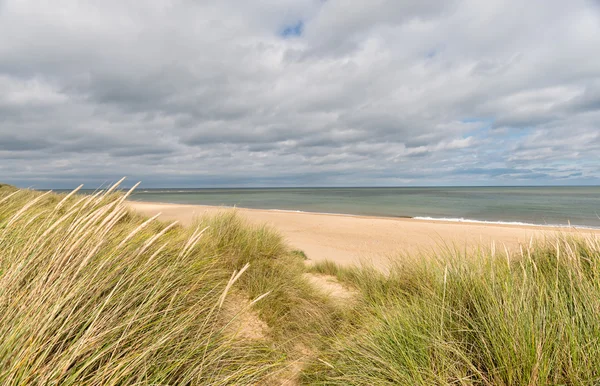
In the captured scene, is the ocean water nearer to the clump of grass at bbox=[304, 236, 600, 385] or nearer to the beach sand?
the clump of grass at bbox=[304, 236, 600, 385]

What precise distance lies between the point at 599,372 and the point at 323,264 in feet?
22.1

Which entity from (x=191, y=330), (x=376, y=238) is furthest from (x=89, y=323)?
(x=376, y=238)

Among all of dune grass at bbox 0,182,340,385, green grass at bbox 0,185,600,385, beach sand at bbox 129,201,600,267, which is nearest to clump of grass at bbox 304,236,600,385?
green grass at bbox 0,185,600,385

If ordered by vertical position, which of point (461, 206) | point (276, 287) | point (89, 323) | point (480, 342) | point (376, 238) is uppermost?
point (89, 323)

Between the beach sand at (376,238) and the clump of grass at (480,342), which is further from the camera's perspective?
the beach sand at (376,238)

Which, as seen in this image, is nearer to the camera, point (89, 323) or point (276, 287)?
point (89, 323)

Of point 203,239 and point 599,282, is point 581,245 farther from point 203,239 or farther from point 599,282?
point 203,239

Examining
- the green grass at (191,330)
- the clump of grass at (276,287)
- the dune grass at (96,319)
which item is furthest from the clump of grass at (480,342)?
the dune grass at (96,319)

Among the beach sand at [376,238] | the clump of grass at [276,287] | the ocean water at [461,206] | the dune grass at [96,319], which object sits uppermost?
the dune grass at [96,319]

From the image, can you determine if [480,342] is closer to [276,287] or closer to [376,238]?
[276,287]

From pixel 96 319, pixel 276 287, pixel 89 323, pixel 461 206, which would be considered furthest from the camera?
pixel 461 206

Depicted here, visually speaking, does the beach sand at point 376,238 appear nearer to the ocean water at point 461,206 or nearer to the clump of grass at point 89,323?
the ocean water at point 461,206

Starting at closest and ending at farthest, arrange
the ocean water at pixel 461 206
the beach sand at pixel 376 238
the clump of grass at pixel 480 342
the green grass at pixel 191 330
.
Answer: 1. the green grass at pixel 191 330
2. the clump of grass at pixel 480 342
3. the beach sand at pixel 376 238
4. the ocean water at pixel 461 206

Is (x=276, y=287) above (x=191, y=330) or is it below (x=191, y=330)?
below
